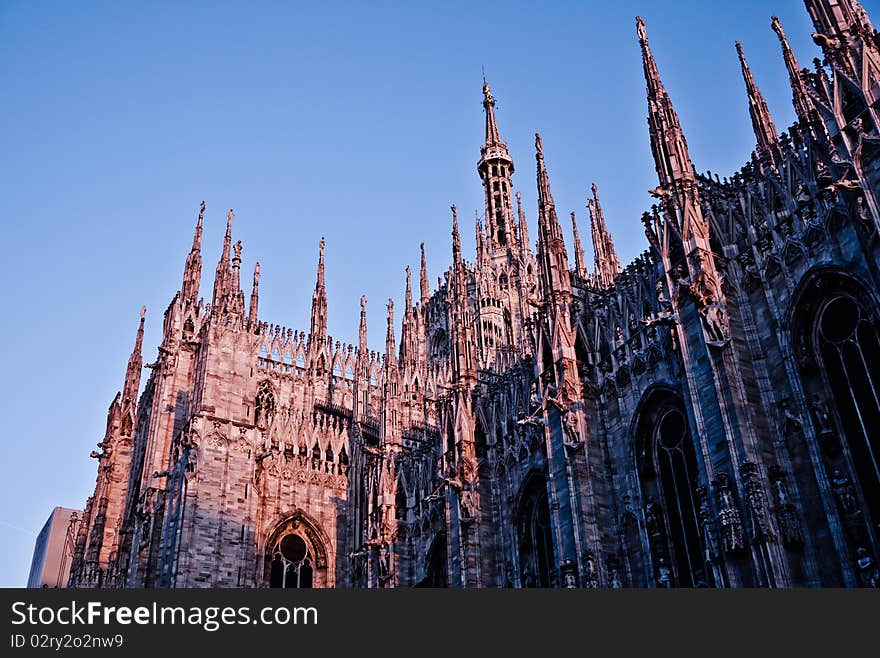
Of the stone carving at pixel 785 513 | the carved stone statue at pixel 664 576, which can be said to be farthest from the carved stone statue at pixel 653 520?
the stone carving at pixel 785 513

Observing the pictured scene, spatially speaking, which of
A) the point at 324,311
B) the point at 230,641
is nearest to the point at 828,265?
the point at 230,641

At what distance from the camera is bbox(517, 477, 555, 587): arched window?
25219 mm

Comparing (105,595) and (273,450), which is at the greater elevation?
(273,450)

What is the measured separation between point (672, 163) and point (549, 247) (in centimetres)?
605

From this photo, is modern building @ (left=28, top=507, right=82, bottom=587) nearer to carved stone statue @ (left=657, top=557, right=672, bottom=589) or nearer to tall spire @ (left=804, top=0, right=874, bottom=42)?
carved stone statue @ (left=657, top=557, right=672, bottom=589)

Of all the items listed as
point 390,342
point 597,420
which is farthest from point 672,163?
point 390,342

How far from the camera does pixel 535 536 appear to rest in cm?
2594

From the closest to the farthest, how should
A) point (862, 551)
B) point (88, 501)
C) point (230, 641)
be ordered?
1. point (230, 641)
2. point (862, 551)
3. point (88, 501)

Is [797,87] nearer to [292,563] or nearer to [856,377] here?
[856,377]

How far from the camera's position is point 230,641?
10445mm

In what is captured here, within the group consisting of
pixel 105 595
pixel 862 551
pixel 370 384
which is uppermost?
pixel 370 384

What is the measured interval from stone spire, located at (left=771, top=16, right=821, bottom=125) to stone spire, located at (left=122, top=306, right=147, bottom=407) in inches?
1540

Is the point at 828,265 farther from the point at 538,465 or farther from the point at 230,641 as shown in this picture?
the point at 230,641

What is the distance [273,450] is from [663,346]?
2121 cm
